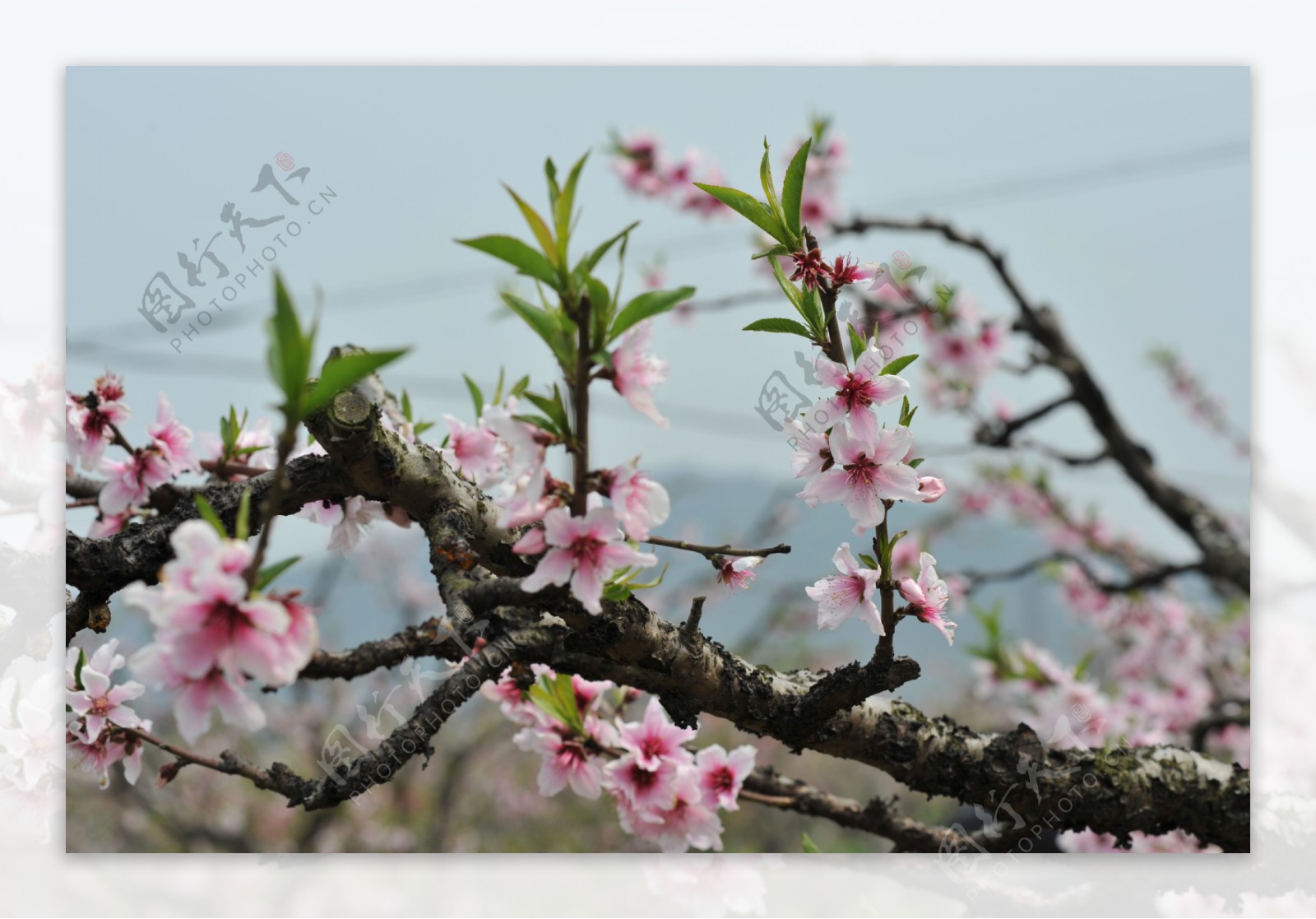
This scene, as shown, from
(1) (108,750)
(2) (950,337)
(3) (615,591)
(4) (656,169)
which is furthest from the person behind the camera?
(2) (950,337)

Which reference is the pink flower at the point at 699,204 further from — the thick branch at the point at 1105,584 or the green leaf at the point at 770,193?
the green leaf at the point at 770,193

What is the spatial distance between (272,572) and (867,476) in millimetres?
365

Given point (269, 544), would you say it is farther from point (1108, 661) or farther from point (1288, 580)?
point (1108, 661)

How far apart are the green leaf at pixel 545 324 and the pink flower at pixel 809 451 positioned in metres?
0.19

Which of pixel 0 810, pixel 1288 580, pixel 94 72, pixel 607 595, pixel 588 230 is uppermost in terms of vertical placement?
pixel 94 72

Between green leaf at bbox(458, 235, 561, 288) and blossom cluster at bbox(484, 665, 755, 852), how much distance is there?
1.43 feet

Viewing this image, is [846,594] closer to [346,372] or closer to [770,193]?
[770,193]

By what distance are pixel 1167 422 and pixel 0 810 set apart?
6.71 feet

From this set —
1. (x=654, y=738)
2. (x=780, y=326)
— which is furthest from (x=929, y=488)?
(x=654, y=738)

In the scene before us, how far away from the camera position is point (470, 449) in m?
0.82

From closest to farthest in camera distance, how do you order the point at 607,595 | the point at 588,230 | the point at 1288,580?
the point at 607,595, the point at 1288,580, the point at 588,230

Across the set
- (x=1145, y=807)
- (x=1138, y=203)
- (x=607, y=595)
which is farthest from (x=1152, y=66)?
(x=607, y=595)

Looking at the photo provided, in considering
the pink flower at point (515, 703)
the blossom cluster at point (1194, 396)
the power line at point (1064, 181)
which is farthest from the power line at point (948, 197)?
the pink flower at point (515, 703)

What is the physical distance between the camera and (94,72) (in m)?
1.26
